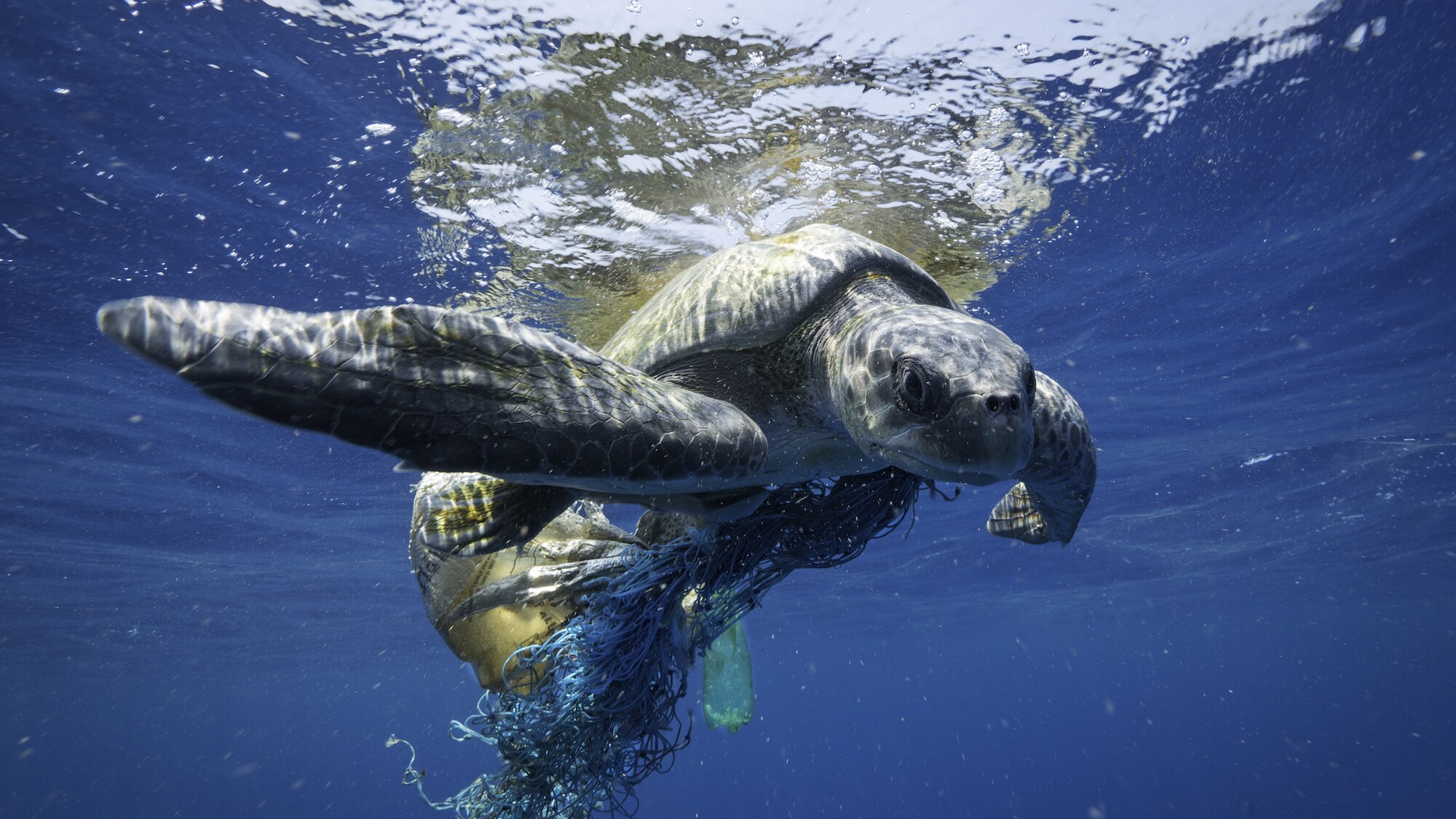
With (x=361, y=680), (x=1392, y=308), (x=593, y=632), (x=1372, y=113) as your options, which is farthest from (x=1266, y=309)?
(x=361, y=680)

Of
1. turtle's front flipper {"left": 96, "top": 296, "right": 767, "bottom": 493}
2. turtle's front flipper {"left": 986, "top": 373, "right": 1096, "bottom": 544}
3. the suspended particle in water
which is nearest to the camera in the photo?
turtle's front flipper {"left": 96, "top": 296, "right": 767, "bottom": 493}

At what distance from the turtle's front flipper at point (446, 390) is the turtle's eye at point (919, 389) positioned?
0.54 meters

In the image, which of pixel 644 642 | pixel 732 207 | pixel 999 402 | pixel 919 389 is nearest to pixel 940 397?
pixel 919 389

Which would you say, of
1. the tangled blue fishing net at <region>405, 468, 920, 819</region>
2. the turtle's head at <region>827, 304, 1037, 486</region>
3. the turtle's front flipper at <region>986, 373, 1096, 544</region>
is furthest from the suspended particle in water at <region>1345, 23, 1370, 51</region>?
the tangled blue fishing net at <region>405, 468, 920, 819</region>

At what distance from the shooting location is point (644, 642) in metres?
3.15

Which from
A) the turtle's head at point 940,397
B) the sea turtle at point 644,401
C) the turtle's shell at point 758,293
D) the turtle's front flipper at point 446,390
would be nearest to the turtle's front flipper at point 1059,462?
the sea turtle at point 644,401

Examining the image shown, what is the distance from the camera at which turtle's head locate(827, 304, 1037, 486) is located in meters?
2.13

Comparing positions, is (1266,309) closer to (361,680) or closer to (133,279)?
(133,279)

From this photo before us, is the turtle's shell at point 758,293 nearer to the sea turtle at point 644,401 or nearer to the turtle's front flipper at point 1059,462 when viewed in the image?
the sea turtle at point 644,401

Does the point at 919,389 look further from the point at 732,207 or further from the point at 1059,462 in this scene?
the point at 732,207

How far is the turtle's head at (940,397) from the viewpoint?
2127mm

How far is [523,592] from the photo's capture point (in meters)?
3.45

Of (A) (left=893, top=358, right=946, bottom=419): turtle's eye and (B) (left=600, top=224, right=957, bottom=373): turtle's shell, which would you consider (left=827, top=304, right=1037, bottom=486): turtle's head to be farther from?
(B) (left=600, top=224, right=957, bottom=373): turtle's shell

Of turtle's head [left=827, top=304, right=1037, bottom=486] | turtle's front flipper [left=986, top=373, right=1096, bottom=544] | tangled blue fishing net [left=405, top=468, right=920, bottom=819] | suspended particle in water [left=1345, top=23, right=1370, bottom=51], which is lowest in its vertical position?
tangled blue fishing net [left=405, top=468, right=920, bottom=819]
